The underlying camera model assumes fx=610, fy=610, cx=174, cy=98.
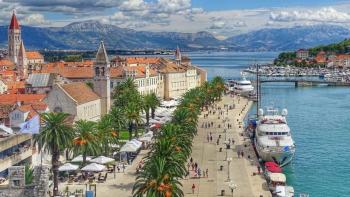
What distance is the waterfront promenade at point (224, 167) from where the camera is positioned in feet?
189

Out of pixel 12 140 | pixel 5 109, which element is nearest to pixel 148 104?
pixel 5 109

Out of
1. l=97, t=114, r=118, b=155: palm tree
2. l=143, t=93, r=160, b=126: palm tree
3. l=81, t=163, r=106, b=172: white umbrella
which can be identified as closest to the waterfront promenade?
l=81, t=163, r=106, b=172: white umbrella

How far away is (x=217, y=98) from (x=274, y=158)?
84.0 m

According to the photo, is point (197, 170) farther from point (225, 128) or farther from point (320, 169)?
point (225, 128)

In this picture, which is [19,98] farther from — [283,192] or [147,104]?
[283,192]

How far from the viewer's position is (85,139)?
208 feet

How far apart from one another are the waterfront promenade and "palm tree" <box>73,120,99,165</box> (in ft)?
34.5

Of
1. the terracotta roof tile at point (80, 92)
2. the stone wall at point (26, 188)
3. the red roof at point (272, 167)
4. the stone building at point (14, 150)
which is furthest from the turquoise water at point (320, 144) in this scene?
the stone wall at point (26, 188)

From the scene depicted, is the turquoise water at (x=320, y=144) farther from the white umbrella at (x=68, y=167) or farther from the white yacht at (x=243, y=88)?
the white umbrella at (x=68, y=167)

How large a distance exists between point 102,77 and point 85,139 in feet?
110

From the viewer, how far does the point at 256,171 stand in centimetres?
6756

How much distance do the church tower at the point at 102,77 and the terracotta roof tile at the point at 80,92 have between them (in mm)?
1530

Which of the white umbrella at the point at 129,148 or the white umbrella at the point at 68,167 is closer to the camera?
the white umbrella at the point at 68,167

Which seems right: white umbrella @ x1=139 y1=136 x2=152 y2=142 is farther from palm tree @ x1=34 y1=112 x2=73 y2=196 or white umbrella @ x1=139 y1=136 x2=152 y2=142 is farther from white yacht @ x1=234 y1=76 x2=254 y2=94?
white yacht @ x1=234 y1=76 x2=254 y2=94
